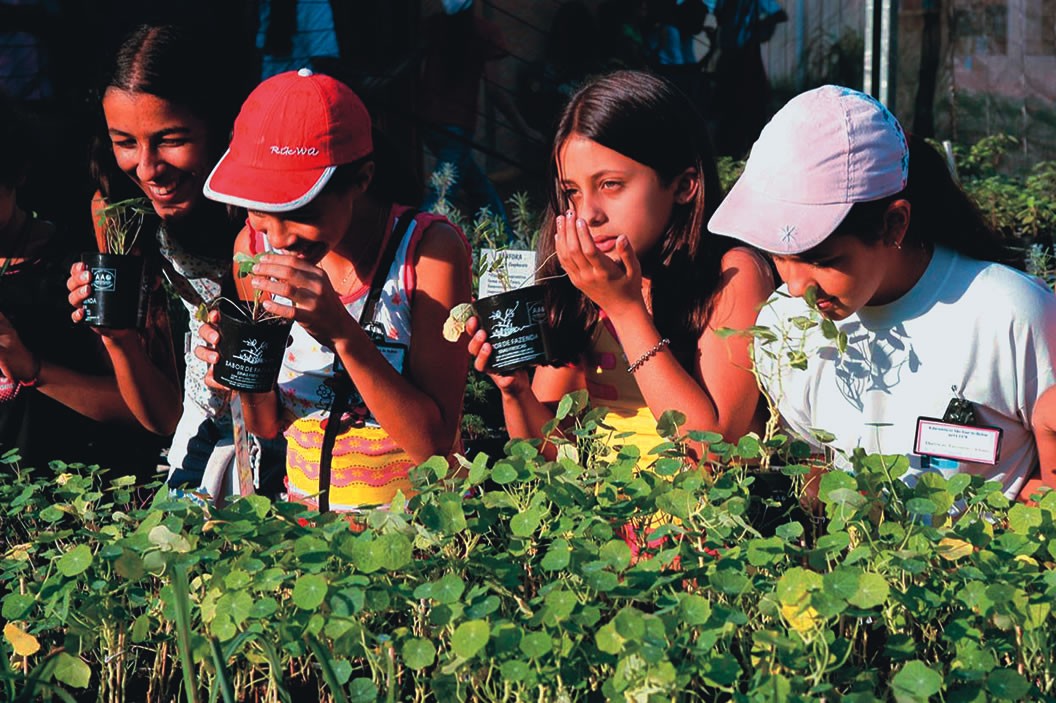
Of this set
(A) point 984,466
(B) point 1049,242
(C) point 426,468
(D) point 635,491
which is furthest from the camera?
(B) point 1049,242

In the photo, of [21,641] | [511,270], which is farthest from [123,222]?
[21,641]

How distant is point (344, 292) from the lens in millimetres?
2289

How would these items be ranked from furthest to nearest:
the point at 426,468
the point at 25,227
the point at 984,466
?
the point at 25,227 → the point at 984,466 → the point at 426,468

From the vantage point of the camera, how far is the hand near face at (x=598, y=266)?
1.97 metres

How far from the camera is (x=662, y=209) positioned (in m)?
2.18

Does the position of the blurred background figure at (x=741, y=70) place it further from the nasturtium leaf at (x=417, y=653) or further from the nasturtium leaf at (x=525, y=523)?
the nasturtium leaf at (x=417, y=653)

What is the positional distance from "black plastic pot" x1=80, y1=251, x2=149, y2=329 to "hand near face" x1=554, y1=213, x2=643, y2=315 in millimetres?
830

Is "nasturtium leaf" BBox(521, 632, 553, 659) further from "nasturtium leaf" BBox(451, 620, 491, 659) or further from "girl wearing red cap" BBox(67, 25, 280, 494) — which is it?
"girl wearing red cap" BBox(67, 25, 280, 494)

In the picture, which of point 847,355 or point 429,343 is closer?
point 847,355

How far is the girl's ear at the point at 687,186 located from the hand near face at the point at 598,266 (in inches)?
10.2

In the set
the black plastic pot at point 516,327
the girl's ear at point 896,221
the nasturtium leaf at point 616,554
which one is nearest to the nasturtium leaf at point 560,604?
the nasturtium leaf at point 616,554

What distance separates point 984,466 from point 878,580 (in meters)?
0.87

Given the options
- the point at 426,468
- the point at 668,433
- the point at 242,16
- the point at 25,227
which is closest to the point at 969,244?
the point at 668,433

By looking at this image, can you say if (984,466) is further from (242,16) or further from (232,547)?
(242,16)
